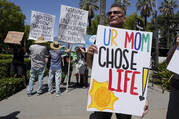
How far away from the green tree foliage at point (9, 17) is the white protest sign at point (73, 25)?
30.4m

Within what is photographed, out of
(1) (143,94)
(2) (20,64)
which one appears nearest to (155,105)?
(1) (143,94)

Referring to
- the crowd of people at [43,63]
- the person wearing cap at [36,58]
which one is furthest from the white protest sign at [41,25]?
the person wearing cap at [36,58]

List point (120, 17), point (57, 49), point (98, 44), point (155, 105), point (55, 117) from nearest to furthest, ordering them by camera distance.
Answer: point (98, 44), point (120, 17), point (55, 117), point (155, 105), point (57, 49)

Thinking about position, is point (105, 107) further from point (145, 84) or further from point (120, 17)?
point (120, 17)

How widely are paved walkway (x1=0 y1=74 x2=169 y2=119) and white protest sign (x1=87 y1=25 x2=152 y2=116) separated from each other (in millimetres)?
2199

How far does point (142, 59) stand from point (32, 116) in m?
3.08

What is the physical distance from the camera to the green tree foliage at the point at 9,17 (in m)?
32.4

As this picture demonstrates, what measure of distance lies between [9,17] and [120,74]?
35.9m

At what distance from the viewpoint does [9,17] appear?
3266 cm

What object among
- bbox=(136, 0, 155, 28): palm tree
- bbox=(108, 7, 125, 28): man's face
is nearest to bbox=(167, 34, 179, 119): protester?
bbox=(108, 7, 125, 28): man's face

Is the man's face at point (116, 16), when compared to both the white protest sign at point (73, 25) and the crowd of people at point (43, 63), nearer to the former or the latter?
the crowd of people at point (43, 63)

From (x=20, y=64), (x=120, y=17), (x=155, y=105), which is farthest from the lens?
(x=20, y=64)

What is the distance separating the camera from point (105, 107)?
1899 mm

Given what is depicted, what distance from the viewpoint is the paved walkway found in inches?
155
